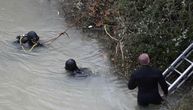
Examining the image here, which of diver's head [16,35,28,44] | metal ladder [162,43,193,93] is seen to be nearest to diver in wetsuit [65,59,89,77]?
diver's head [16,35,28,44]

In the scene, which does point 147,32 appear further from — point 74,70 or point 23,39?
point 23,39

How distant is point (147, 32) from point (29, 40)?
3.69 m

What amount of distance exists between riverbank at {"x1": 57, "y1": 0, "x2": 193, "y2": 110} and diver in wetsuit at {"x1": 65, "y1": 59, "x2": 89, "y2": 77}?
2.87 ft

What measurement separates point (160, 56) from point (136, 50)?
2.20ft

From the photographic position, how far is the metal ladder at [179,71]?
420 inches

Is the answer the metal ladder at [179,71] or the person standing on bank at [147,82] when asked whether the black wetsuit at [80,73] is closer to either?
the metal ladder at [179,71]

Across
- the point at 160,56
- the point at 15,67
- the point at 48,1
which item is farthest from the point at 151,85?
the point at 48,1

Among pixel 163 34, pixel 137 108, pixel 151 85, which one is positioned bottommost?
pixel 137 108

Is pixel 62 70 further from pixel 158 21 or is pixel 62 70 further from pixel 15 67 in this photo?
pixel 158 21

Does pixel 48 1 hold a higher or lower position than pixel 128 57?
higher

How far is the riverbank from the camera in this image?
11523 millimetres

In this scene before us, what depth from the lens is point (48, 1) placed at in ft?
55.5

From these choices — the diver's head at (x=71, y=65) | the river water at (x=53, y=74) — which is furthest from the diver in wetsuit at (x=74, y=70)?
the river water at (x=53, y=74)

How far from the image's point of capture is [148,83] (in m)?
9.76
